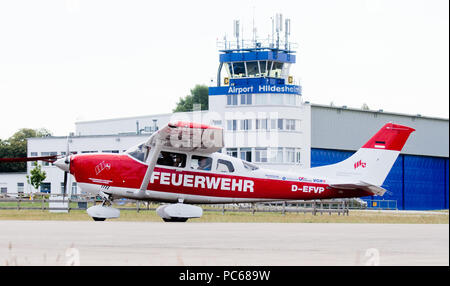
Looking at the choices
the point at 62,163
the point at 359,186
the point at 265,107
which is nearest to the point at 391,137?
the point at 359,186

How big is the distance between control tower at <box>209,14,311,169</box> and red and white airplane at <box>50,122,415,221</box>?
51.6 metres

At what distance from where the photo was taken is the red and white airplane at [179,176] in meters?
24.1

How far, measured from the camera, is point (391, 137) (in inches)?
1108

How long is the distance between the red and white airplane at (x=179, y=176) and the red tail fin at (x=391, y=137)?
2098mm

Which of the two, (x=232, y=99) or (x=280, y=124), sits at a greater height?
(x=232, y=99)

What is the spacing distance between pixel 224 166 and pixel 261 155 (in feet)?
175

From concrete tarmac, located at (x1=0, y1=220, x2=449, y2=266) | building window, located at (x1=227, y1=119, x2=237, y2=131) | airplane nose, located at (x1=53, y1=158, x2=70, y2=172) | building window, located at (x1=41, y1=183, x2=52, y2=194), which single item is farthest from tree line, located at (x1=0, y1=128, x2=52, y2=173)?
concrete tarmac, located at (x1=0, y1=220, x2=449, y2=266)

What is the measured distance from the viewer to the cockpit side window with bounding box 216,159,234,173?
25581 mm

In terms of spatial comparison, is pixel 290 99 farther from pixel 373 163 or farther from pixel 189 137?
pixel 189 137
